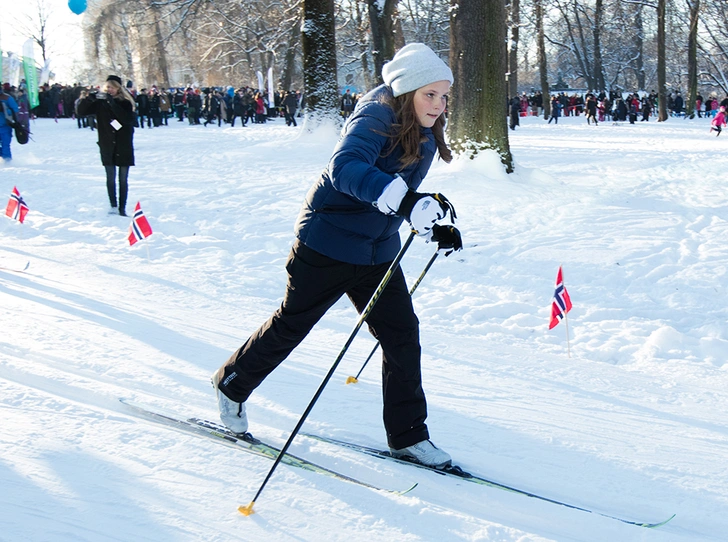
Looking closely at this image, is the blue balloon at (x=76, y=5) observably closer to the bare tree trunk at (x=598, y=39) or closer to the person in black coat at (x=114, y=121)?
the person in black coat at (x=114, y=121)

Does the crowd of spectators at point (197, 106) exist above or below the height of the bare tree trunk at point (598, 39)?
below

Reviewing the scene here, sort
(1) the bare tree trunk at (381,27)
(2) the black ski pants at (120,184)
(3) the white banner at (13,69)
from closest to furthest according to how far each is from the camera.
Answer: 1. (2) the black ski pants at (120,184)
2. (1) the bare tree trunk at (381,27)
3. (3) the white banner at (13,69)

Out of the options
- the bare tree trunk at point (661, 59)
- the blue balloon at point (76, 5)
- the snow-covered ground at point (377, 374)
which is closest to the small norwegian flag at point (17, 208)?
→ the snow-covered ground at point (377, 374)

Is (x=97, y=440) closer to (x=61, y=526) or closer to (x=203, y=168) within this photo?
(x=61, y=526)

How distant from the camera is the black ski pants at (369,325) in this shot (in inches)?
114

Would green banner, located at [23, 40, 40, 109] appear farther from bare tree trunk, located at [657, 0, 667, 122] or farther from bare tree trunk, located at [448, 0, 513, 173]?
bare tree trunk, located at [657, 0, 667, 122]

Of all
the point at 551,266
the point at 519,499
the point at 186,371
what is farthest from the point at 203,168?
the point at 519,499

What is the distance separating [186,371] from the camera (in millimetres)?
4117

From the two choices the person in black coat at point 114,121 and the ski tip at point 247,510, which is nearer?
the ski tip at point 247,510

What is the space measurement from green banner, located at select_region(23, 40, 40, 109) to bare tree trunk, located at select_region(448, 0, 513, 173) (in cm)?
1795

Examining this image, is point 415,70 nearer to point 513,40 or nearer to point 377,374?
point 377,374

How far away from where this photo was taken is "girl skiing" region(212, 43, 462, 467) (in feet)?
8.50

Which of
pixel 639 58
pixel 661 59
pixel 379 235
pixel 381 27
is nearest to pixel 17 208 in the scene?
pixel 379 235

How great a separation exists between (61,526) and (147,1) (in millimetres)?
20721
